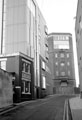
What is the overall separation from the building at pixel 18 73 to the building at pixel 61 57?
152ft

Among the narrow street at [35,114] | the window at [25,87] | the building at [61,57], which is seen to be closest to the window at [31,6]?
the window at [25,87]

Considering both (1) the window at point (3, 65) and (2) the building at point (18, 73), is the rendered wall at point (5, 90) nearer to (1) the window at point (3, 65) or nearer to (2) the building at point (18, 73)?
(2) the building at point (18, 73)

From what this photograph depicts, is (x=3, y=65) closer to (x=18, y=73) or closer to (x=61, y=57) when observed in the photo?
(x=18, y=73)

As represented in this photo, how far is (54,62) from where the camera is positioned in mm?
80625

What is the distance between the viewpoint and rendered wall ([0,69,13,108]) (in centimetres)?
2080

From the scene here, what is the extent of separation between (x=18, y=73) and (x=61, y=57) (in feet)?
177

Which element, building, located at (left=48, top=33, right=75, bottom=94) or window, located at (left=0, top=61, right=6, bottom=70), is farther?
building, located at (left=48, top=33, right=75, bottom=94)

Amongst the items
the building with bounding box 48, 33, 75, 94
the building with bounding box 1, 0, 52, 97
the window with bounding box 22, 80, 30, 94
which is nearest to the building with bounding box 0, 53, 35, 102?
the window with bounding box 22, 80, 30, 94

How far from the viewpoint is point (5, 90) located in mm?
21875

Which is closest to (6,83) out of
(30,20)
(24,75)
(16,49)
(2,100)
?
(2,100)

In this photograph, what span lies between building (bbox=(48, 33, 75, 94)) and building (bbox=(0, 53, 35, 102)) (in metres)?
46.4

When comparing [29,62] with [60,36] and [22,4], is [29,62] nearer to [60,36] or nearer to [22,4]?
[22,4]

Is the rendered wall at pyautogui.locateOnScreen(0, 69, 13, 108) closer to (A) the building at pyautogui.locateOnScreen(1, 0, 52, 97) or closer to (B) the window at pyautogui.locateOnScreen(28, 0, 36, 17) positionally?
(A) the building at pyautogui.locateOnScreen(1, 0, 52, 97)

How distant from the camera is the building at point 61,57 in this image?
78.3 metres
